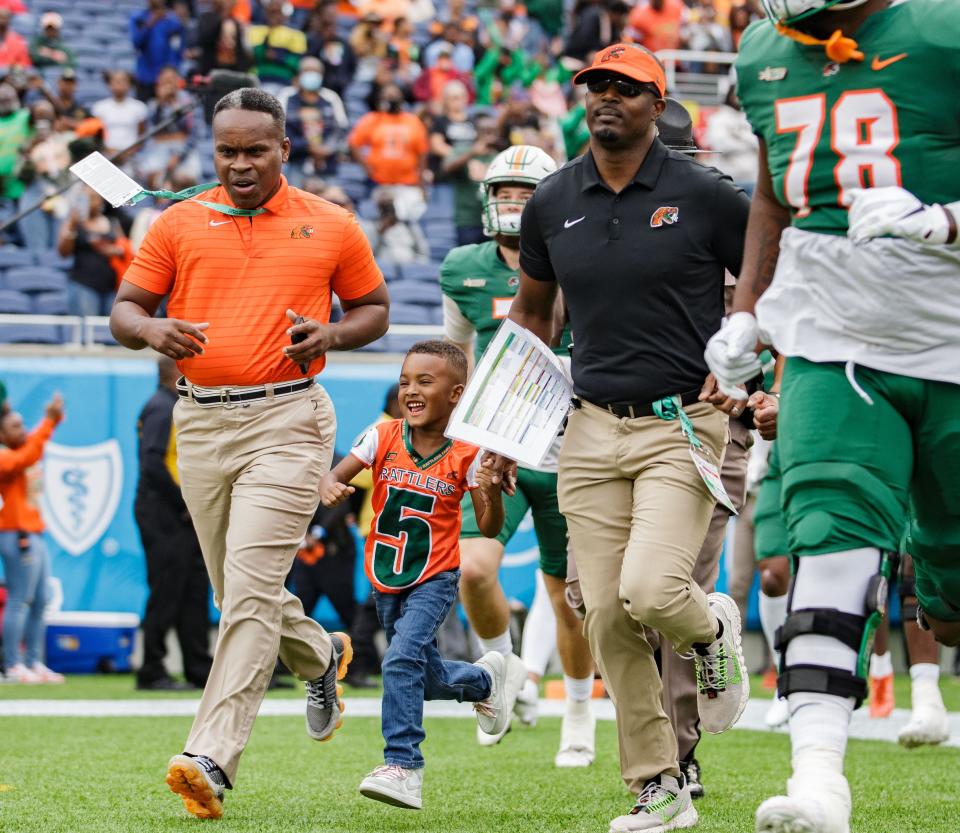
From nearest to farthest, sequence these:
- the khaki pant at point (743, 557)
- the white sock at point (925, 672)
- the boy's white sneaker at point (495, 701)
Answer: the boy's white sneaker at point (495, 701) < the white sock at point (925, 672) < the khaki pant at point (743, 557)

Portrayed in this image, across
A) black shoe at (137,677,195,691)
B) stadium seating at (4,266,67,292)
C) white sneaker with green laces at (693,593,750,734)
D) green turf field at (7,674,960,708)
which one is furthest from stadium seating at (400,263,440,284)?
white sneaker with green laces at (693,593,750,734)

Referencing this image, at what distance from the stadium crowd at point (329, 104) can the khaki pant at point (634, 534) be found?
925 cm

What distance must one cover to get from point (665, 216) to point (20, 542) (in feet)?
25.0

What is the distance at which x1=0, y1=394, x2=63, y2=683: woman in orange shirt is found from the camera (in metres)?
11.2

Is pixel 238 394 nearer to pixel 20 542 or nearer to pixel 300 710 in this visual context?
pixel 300 710

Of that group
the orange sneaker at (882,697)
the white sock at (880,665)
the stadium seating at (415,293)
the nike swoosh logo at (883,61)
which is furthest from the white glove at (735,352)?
the stadium seating at (415,293)

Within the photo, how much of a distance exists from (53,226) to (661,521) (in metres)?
12.1

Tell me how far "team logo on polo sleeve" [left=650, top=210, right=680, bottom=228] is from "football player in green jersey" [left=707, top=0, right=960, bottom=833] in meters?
1.01

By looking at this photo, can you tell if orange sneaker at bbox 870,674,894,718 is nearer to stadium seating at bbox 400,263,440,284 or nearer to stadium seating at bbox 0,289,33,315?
stadium seating at bbox 400,263,440,284

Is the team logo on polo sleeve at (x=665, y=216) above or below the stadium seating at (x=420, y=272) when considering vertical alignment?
above

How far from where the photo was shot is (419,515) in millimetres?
5715

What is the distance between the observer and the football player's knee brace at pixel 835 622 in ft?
12.0

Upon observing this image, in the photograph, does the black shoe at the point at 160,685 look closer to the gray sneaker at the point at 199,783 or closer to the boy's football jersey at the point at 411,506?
the boy's football jersey at the point at 411,506

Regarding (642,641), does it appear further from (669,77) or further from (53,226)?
(669,77)
